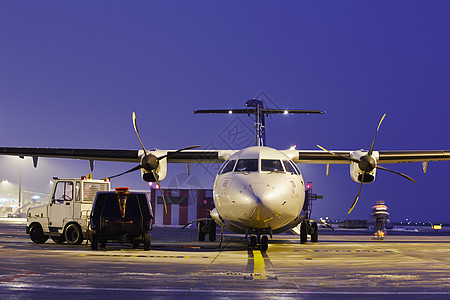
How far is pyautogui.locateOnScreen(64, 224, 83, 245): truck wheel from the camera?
1714cm

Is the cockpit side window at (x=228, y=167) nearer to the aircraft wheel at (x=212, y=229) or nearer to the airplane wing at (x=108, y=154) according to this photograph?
the aircraft wheel at (x=212, y=229)

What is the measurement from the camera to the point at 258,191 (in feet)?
44.7

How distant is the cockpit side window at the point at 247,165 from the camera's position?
14.9 m

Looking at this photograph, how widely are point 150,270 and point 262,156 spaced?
21.8ft

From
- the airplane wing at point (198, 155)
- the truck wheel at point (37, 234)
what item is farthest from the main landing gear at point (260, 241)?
the truck wheel at point (37, 234)

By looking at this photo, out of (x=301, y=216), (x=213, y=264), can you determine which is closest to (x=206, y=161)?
(x=301, y=216)

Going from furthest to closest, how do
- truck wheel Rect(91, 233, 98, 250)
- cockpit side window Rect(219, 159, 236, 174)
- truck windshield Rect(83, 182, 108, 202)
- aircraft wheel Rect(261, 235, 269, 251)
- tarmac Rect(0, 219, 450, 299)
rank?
truck windshield Rect(83, 182, 108, 202)
cockpit side window Rect(219, 159, 236, 174)
aircraft wheel Rect(261, 235, 269, 251)
truck wheel Rect(91, 233, 98, 250)
tarmac Rect(0, 219, 450, 299)

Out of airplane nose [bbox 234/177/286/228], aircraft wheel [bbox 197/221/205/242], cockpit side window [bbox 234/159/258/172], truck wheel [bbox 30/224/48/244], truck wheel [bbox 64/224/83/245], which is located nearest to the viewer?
airplane nose [bbox 234/177/286/228]

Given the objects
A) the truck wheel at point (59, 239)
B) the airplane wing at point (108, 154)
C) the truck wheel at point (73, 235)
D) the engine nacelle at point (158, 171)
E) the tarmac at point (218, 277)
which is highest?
the airplane wing at point (108, 154)

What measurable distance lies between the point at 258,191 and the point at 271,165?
5.66ft

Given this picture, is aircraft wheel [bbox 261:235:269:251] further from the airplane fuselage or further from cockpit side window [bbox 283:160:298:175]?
cockpit side window [bbox 283:160:298:175]

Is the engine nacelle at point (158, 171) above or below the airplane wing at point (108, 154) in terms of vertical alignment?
below

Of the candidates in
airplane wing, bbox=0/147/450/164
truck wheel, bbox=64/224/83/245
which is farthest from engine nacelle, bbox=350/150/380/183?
truck wheel, bbox=64/224/83/245

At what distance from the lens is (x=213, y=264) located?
35.8ft
